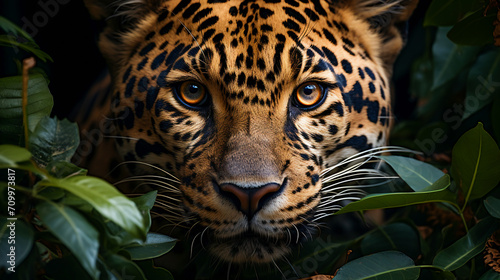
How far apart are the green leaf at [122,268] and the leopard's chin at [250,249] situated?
0.54m

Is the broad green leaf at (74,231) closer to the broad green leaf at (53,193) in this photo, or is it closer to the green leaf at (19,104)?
the broad green leaf at (53,193)

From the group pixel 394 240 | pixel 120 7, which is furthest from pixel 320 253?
pixel 120 7

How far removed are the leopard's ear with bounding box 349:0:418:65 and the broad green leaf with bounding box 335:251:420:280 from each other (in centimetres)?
125

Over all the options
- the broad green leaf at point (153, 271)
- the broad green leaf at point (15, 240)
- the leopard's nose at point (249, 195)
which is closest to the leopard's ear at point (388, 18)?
the leopard's nose at point (249, 195)

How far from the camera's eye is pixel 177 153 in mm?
2426

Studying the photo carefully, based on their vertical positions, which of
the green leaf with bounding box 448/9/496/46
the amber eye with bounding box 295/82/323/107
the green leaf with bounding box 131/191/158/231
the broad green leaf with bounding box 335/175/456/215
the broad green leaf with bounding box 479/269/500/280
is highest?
the green leaf with bounding box 448/9/496/46

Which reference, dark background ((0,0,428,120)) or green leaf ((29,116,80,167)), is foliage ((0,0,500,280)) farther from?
dark background ((0,0,428,120))

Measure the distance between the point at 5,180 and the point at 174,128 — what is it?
851mm

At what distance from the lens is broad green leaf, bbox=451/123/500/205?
200 cm

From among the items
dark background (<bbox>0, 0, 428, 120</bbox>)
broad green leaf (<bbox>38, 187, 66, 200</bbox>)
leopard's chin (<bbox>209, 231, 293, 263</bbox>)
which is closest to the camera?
broad green leaf (<bbox>38, 187, 66, 200</bbox>)

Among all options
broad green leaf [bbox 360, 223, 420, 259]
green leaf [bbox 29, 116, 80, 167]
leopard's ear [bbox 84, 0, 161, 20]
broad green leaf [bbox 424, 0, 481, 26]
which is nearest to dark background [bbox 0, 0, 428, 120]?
leopard's ear [bbox 84, 0, 161, 20]

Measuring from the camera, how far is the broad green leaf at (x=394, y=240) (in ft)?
7.91

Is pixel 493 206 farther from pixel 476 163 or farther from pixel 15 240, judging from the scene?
pixel 15 240

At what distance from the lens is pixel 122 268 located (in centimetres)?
174
